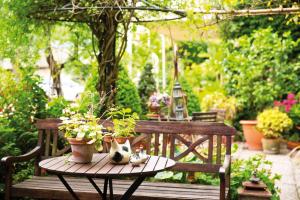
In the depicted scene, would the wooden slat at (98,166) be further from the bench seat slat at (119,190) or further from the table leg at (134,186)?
the bench seat slat at (119,190)

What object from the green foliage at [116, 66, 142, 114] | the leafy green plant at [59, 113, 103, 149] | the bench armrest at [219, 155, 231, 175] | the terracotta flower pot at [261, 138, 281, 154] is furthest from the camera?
the terracotta flower pot at [261, 138, 281, 154]

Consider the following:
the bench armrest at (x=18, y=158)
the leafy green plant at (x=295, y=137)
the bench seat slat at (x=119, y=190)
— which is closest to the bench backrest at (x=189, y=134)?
the bench armrest at (x=18, y=158)

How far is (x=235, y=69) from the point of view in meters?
10.7

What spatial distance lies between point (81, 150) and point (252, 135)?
Result: 7395 mm

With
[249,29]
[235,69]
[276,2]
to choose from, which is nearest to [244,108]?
[235,69]

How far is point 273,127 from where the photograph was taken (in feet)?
31.1

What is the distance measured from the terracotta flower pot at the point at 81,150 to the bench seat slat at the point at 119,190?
0.64 m

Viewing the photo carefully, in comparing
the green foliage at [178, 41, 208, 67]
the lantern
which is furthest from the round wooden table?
the green foliage at [178, 41, 208, 67]

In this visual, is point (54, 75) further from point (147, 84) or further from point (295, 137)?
point (295, 137)

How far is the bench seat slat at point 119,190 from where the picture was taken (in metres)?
4.02

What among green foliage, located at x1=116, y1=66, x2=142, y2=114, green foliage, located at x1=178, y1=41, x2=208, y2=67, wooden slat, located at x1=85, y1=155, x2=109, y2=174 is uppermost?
green foliage, located at x1=178, y1=41, x2=208, y2=67

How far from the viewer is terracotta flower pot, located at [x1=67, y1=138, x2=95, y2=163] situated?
139 inches

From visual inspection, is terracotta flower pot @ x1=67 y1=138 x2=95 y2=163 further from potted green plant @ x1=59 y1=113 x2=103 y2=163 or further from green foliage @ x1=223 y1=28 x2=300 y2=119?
green foliage @ x1=223 y1=28 x2=300 y2=119

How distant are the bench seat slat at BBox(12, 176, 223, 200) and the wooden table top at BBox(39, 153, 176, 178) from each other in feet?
1.48
